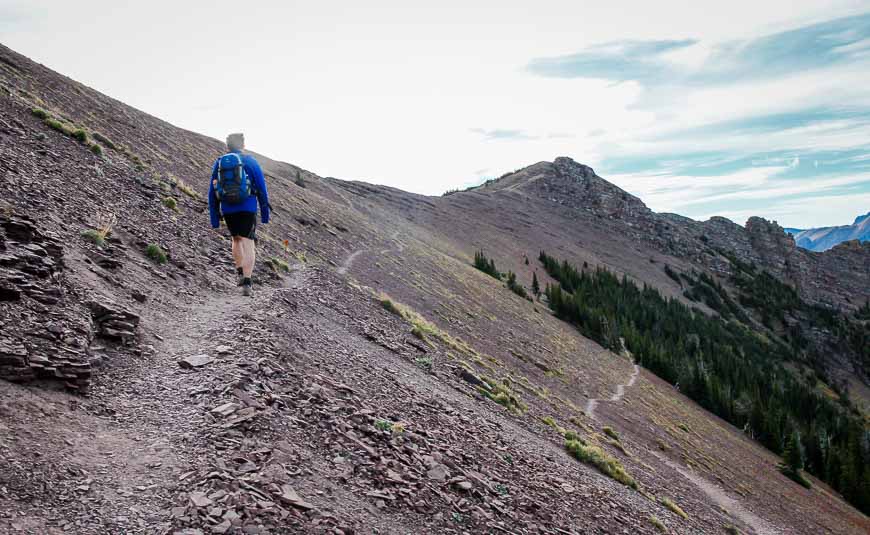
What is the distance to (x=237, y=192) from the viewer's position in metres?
10.8

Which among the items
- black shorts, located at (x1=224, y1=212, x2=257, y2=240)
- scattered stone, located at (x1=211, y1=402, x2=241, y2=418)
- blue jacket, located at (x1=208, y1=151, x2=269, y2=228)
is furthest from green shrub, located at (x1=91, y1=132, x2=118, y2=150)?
scattered stone, located at (x1=211, y1=402, x2=241, y2=418)

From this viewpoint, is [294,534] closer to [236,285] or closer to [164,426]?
[164,426]

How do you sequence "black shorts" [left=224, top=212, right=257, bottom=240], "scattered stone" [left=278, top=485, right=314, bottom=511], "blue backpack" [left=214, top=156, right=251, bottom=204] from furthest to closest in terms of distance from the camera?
"black shorts" [left=224, top=212, right=257, bottom=240] → "blue backpack" [left=214, top=156, right=251, bottom=204] → "scattered stone" [left=278, top=485, right=314, bottom=511]

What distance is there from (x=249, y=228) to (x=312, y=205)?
114 ft

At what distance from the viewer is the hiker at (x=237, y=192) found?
10.8 meters

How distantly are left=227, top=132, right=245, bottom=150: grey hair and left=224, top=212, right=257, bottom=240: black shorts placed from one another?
4.88 ft

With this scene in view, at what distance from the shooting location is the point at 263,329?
31.7ft

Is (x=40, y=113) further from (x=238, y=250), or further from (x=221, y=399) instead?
(x=221, y=399)

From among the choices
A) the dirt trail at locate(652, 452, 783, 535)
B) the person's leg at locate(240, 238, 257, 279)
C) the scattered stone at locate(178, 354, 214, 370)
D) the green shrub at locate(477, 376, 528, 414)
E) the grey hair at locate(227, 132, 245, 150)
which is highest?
the grey hair at locate(227, 132, 245, 150)

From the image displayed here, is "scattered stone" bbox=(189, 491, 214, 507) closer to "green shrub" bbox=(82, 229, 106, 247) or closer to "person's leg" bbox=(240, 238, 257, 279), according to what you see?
"person's leg" bbox=(240, 238, 257, 279)

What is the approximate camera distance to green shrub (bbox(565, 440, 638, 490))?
51.6 ft

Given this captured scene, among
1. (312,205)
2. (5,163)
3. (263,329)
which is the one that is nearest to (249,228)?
(263,329)

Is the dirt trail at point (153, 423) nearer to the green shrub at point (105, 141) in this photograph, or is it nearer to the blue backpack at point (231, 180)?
the blue backpack at point (231, 180)

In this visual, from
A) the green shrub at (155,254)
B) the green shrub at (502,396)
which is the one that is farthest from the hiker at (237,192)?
the green shrub at (502,396)
